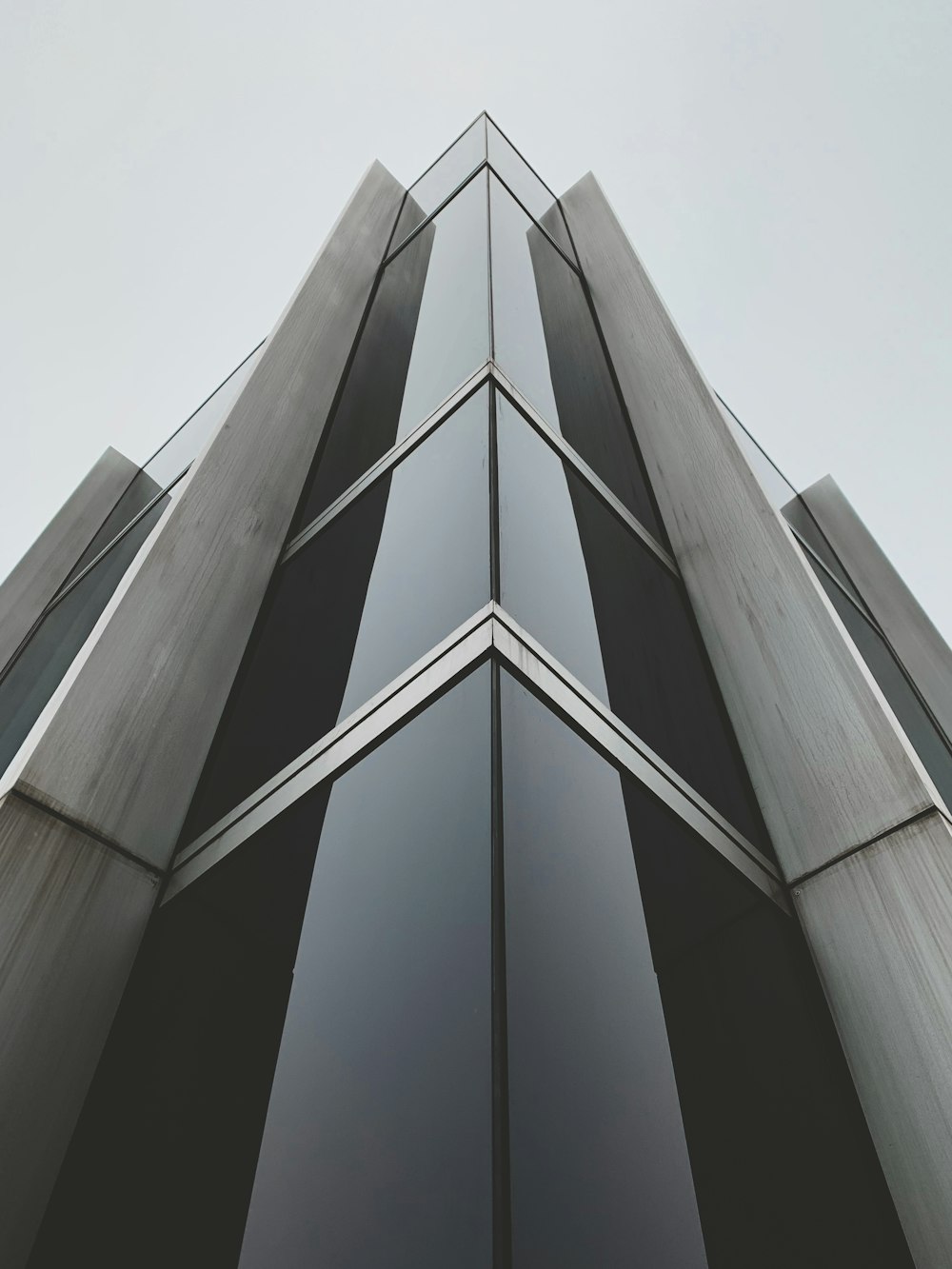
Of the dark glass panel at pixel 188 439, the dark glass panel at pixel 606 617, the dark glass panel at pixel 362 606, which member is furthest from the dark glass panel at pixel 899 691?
the dark glass panel at pixel 188 439

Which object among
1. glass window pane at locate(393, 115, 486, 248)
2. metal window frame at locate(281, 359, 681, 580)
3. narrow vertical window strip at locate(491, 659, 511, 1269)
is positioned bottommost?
narrow vertical window strip at locate(491, 659, 511, 1269)

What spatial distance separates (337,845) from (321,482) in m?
4.40

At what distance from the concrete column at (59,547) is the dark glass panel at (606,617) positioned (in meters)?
9.83

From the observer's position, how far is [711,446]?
23.5 ft

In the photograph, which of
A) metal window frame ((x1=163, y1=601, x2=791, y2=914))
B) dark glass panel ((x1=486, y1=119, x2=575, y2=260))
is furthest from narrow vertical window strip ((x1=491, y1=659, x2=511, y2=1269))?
dark glass panel ((x1=486, y1=119, x2=575, y2=260))

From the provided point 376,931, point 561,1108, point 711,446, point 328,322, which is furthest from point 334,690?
point 328,322

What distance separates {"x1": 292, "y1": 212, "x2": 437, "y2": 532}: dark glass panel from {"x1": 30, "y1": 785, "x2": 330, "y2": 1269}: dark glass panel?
3.72 m

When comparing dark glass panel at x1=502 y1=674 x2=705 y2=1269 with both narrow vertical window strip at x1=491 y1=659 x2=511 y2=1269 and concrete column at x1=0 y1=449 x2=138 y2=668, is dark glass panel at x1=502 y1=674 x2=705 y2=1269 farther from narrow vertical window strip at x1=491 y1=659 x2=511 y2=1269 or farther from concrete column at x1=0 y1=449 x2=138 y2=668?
concrete column at x1=0 y1=449 x2=138 y2=668

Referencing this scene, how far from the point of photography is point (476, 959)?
283cm

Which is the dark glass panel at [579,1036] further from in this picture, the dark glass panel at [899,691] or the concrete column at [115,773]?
the dark glass panel at [899,691]

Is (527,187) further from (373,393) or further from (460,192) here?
(373,393)

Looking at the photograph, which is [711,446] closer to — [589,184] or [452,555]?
[452,555]

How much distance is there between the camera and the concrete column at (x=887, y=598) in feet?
39.8

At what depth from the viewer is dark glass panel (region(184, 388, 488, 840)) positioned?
471cm
